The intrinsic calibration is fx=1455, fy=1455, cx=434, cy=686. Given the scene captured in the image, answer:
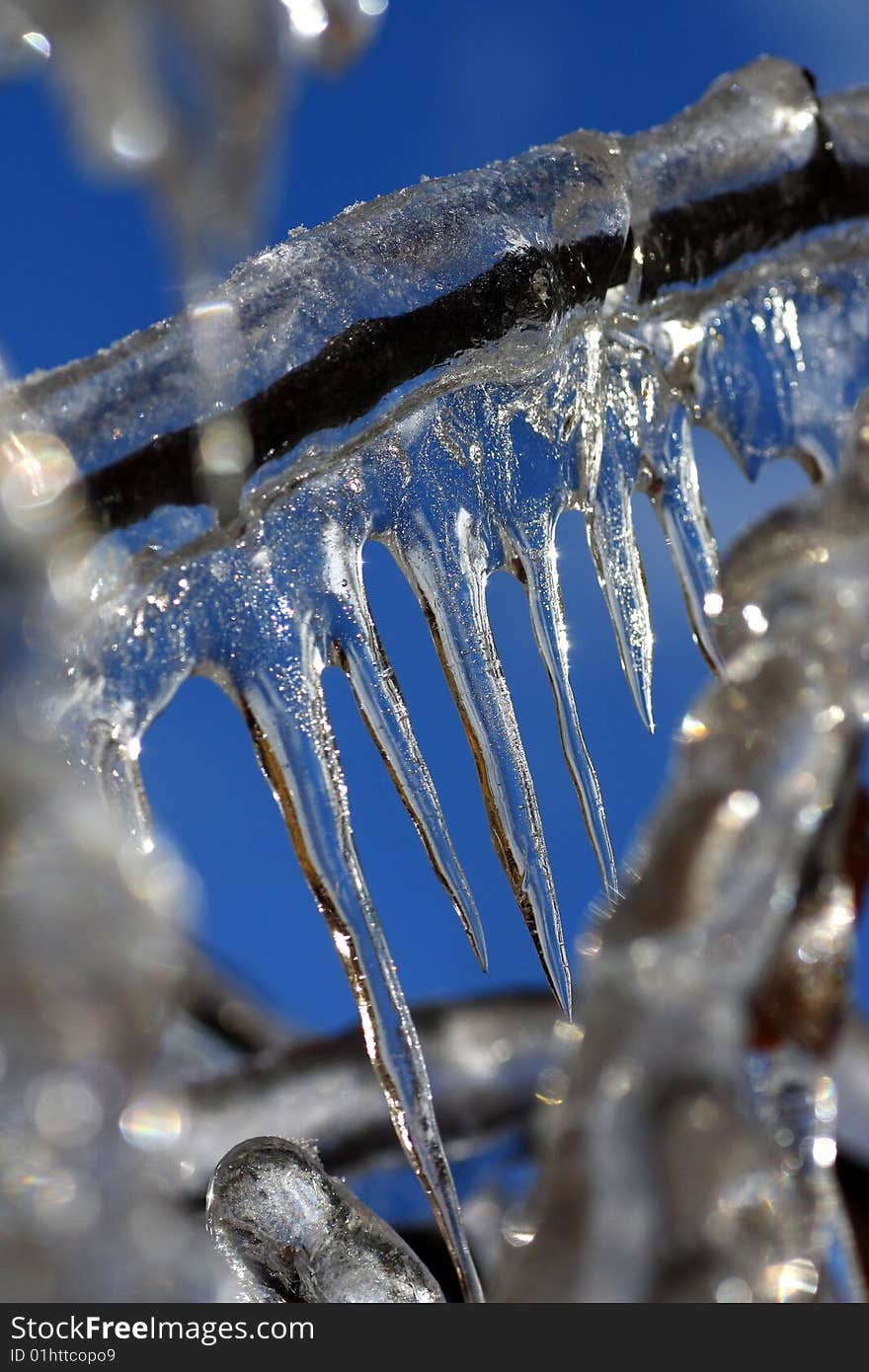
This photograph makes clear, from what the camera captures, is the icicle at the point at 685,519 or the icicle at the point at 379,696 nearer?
the icicle at the point at 379,696

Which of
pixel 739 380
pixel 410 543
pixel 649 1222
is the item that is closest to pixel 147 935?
pixel 649 1222

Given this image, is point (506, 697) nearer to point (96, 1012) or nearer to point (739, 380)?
point (739, 380)

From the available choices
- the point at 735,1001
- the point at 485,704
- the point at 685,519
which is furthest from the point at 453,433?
the point at 735,1001

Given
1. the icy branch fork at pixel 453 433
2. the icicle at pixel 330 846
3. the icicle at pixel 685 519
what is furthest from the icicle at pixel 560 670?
the icicle at pixel 330 846

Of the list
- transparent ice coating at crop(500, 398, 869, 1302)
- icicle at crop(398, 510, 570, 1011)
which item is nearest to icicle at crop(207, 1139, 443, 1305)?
icicle at crop(398, 510, 570, 1011)

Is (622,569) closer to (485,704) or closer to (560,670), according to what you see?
(560,670)

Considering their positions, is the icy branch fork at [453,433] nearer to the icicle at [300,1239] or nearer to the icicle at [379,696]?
the icicle at [379,696]

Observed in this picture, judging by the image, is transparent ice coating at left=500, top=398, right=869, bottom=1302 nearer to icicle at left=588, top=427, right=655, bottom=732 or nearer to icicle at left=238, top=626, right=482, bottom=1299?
icicle at left=238, top=626, right=482, bottom=1299
